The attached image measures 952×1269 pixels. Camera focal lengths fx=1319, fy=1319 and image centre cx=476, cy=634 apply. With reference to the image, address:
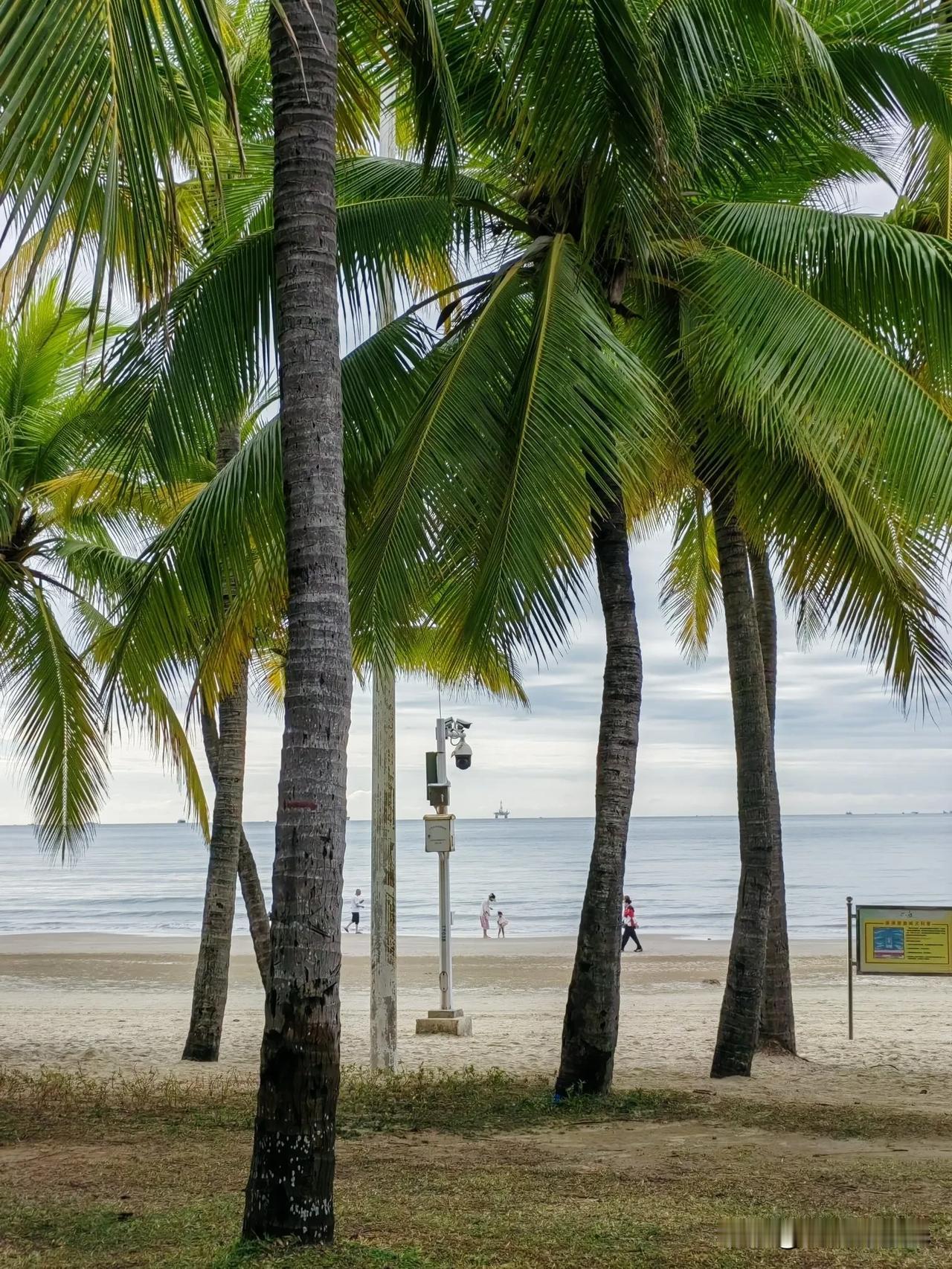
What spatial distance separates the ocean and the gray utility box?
2770 cm

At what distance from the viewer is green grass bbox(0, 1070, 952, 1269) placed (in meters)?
5.20

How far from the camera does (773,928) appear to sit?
482 inches

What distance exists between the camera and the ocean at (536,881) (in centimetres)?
5009

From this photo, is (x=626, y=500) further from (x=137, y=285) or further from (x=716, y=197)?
(x=137, y=285)

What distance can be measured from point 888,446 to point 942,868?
2823 inches

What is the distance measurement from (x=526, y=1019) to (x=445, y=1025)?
269cm

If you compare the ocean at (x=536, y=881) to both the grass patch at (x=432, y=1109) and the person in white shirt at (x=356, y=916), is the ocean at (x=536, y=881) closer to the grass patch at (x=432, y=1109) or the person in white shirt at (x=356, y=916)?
the person in white shirt at (x=356, y=916)

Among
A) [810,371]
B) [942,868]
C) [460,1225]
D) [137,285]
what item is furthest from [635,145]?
[942,868]

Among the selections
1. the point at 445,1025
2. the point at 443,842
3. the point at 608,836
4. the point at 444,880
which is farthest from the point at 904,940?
the point at 445,1025

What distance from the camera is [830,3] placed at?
939 centimetres

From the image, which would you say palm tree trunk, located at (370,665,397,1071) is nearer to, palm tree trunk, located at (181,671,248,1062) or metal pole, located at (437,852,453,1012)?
palm tree trunk, located at (181,671,248,1062)

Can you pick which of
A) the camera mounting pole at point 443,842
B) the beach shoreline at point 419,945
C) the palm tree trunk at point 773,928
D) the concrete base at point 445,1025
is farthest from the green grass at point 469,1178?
the beach shoreline at point 419,945

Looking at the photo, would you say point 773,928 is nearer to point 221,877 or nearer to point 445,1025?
point 445,1025

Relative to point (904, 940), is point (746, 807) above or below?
above
